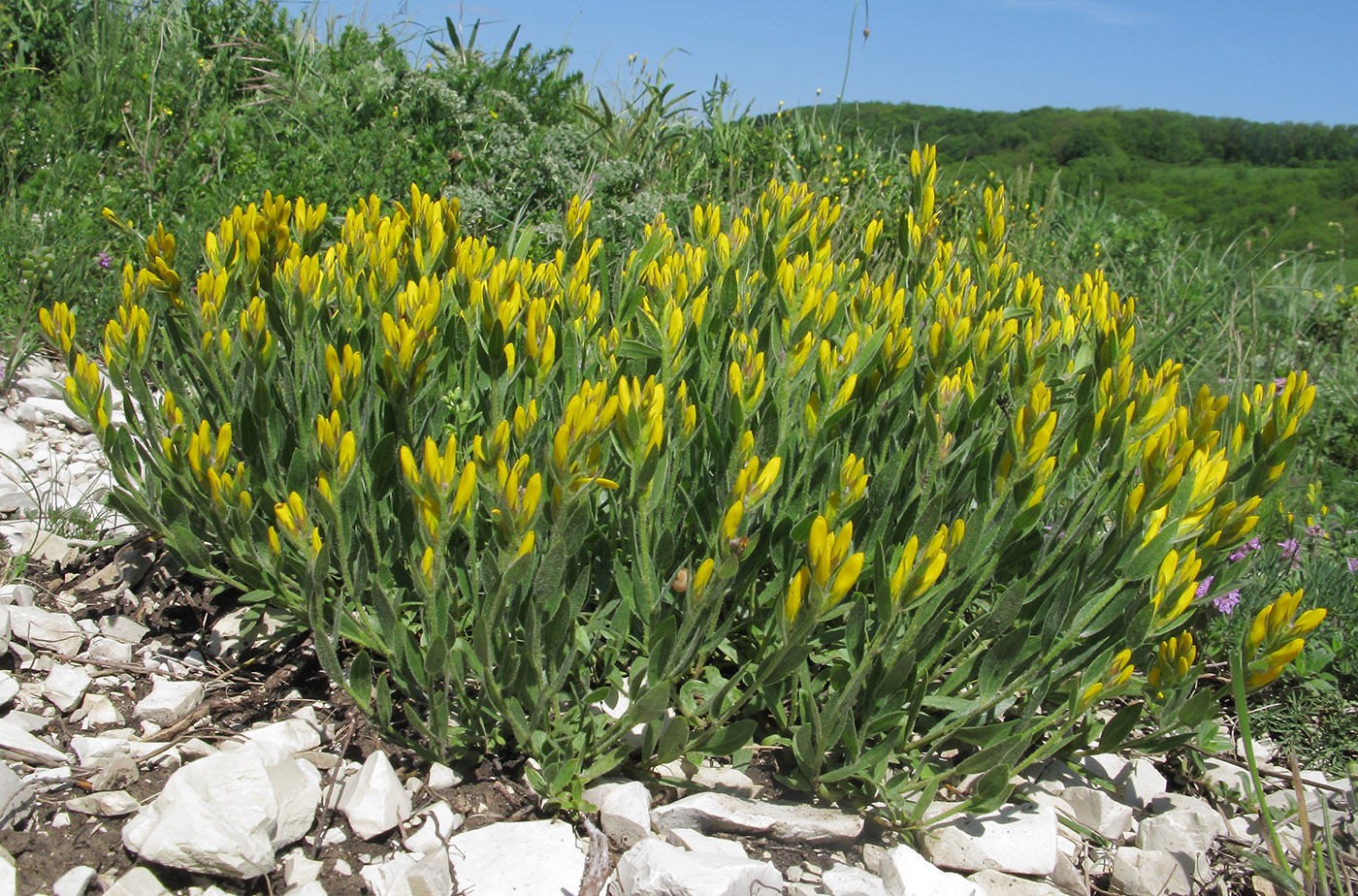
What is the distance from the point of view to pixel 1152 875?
1.97 metres

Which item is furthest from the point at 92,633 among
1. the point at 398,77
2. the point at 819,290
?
the point at 398,77

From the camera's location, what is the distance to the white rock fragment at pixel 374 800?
1.79 m

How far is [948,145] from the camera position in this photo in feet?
44.7

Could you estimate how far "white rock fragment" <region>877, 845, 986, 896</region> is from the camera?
177 centimetres

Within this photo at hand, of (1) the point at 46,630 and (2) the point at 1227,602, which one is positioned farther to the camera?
(2) the point at 1227,602

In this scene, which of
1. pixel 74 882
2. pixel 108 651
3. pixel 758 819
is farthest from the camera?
pixel 108 651

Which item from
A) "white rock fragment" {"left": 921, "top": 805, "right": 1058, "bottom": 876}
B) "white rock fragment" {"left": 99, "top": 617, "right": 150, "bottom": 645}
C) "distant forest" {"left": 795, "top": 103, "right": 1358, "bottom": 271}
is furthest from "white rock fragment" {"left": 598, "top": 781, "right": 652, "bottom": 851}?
"distant forest" {"left": 795, "top": 103, "right": 1358, "bottom": 271}

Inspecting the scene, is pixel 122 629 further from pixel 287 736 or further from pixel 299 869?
pixel 299 869

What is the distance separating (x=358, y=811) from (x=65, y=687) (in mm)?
785

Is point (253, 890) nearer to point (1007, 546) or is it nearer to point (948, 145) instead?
point (1007, 546)

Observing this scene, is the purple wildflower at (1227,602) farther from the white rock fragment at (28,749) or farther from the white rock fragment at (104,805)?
the white rock fragment at (28,749)

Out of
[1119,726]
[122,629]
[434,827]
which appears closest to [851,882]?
[1119,726]

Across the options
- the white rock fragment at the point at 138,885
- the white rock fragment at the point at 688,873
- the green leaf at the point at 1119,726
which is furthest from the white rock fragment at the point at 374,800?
the green leaf at the point at 1119,726

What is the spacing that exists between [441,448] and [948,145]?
12727 mm
